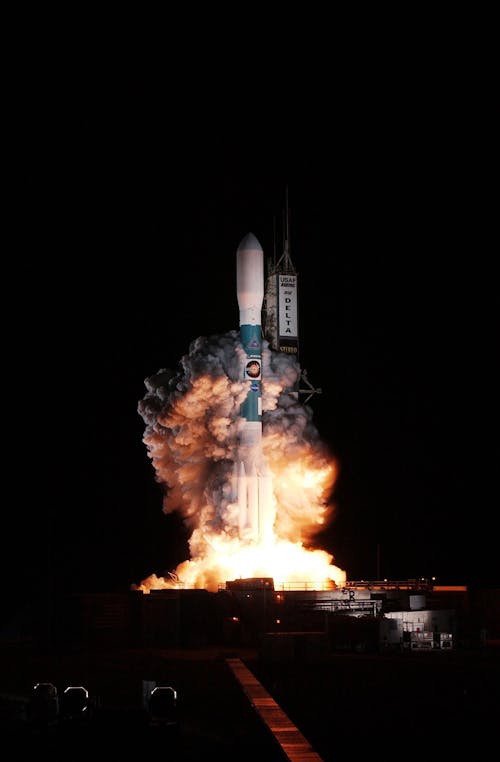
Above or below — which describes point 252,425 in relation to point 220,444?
above

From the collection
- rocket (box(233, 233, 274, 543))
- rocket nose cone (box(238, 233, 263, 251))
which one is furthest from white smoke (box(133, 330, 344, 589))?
rocket nose cone (box(238, 233, 263, 251))

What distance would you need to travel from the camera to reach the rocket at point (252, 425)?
61219 mm

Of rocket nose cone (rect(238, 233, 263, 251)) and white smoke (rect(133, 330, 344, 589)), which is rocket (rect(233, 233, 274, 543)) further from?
white smoke (rect(133, 330, 344, 589))

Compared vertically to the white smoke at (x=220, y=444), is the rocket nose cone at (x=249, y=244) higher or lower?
higher

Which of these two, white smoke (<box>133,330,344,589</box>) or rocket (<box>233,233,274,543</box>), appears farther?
white smoke (<box>133,330,344,589</box>)

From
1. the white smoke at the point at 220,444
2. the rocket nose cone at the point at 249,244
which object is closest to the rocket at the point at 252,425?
the rocket nose cone at the point at 249,244

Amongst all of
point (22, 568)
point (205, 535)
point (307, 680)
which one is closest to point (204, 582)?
point (205, 535)

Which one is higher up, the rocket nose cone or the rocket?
the rocket nose cone

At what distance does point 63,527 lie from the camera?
9200cm

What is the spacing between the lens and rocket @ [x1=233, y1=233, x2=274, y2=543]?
61.2 m

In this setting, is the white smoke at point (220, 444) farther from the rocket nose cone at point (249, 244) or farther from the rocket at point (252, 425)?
the rocket nose cone at point (249, 244)

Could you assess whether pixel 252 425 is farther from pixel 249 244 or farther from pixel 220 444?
pixel 249 244

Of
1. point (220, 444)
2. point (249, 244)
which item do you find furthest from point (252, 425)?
point (249, 244)

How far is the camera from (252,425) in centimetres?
6172
